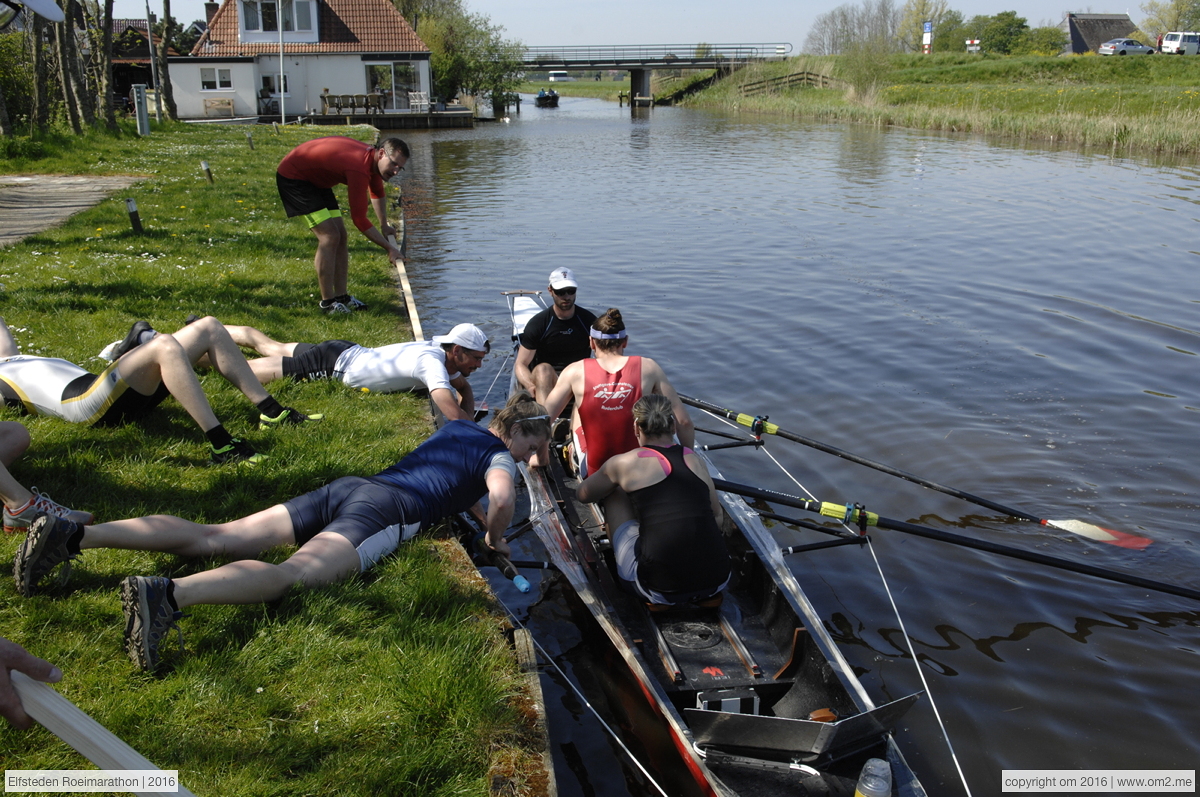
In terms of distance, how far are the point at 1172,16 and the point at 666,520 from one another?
3834 inches

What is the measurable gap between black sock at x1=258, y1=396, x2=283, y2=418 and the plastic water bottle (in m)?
4.33

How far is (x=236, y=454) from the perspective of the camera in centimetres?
521

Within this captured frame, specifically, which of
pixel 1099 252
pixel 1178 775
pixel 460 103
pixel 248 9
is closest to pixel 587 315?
pixel 1178 775

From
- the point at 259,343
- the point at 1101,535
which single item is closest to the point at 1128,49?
the point at 1101,535

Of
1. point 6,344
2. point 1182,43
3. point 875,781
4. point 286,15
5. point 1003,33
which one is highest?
point 1003,33

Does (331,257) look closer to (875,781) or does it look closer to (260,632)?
(260,632)

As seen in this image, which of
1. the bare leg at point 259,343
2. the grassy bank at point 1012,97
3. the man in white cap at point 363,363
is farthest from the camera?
the grassy bank at point 1012,97

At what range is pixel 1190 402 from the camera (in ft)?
29.6

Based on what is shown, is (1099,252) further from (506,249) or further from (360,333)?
(360,333)

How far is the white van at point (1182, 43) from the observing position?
5572cm

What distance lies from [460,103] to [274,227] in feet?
164

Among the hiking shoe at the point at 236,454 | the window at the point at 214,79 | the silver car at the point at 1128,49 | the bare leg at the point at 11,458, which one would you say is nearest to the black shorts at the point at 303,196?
the hiking shoe at the point at 236,454

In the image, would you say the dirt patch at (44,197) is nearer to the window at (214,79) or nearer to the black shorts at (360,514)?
the black shorts at (360,514)

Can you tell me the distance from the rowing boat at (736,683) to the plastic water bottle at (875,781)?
0.22 m
